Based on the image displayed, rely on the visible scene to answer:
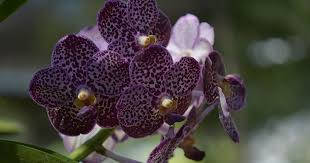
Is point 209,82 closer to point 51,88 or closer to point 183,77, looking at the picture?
point 183,77

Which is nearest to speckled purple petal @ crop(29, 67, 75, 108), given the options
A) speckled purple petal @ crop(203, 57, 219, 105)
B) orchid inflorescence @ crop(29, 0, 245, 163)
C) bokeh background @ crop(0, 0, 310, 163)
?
orchid inflorescence @ crop(29, 0, 245, 163)

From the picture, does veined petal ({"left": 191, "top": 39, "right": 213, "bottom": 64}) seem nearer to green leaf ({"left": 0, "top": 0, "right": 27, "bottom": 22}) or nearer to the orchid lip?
the orchid lip

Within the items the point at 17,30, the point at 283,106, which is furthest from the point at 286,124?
the point at 17,30

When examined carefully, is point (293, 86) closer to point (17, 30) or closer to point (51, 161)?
point (17, 30)

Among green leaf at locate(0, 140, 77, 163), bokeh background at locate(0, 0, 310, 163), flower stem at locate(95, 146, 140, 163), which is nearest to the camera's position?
green leaf at locate(0, 140, 77, 163)

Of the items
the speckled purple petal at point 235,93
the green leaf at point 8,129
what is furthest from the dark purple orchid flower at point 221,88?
the green leaf at point 8,129

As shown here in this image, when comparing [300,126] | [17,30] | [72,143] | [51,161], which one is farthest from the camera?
[300,126]

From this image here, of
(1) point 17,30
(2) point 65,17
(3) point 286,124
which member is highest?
(1) point 17,30
